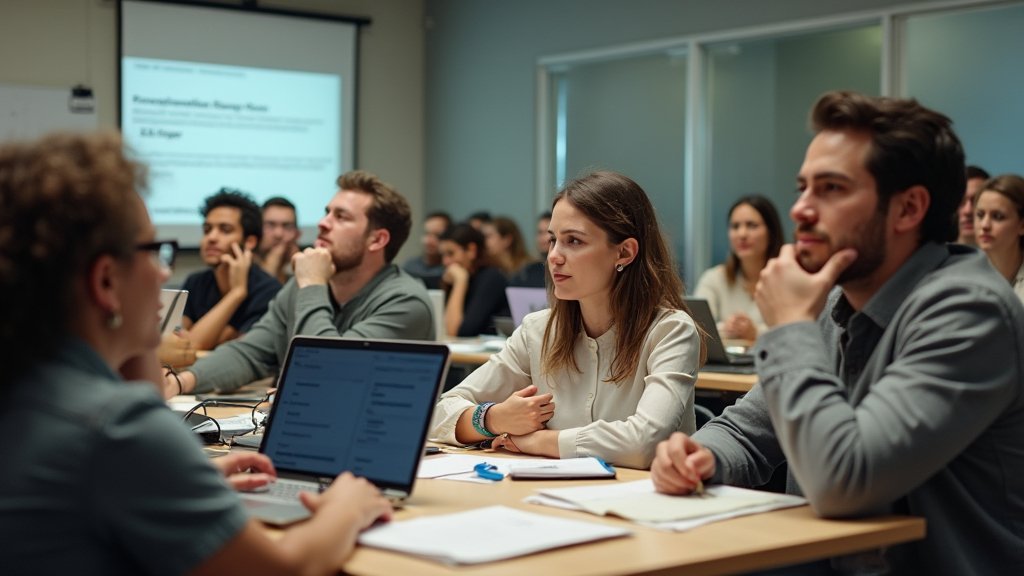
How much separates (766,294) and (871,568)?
451mm

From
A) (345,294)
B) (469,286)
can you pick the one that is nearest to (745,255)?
(469,286)

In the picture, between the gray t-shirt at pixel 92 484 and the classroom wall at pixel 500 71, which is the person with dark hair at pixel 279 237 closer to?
the classroom wall at pixel 500 71

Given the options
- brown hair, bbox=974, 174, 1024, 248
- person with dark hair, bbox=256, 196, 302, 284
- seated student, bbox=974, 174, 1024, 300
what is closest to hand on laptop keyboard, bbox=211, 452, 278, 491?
seated student, bbox=974, 174, 1024, 300

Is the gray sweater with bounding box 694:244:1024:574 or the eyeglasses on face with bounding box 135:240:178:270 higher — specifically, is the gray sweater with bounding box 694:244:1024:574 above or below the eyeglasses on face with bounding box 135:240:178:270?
below

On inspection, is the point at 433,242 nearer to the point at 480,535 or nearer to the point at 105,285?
the point at 480,535

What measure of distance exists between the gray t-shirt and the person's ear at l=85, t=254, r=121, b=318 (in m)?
0.07

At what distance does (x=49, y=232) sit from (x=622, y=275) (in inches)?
63.9

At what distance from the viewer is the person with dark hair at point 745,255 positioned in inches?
224

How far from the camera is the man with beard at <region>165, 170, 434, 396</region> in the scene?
3.56 meters

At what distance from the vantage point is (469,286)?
671 cm

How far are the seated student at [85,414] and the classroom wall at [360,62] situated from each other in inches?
263

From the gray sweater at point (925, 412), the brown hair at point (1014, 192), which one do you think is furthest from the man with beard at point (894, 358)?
the brown hair at point (1014, 192)

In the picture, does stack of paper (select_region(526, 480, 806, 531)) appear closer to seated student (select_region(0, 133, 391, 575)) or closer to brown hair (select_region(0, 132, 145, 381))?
seated student (select_region(0, 133, 391, 575))

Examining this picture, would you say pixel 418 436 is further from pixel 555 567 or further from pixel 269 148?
pixel 269 148
